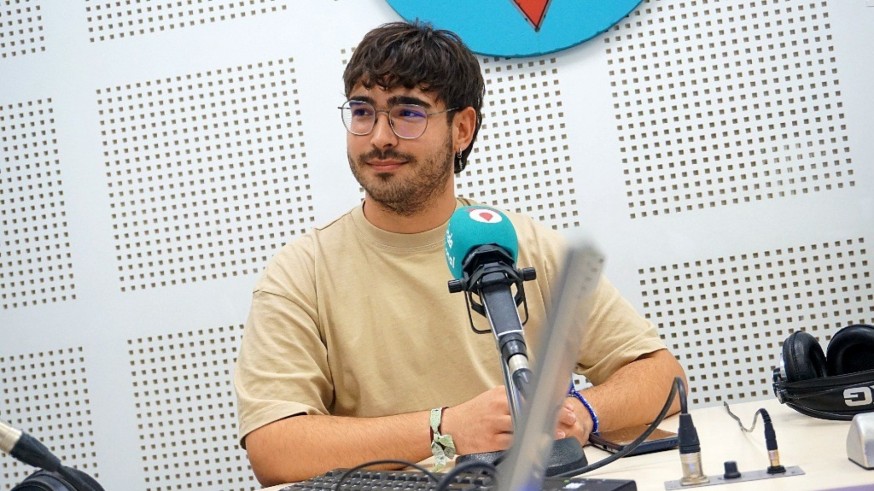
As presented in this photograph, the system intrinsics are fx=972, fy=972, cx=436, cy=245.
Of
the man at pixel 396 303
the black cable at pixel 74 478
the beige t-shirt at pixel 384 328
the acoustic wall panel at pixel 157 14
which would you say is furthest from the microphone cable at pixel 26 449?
the acoustic wall panel at pixel 157 14

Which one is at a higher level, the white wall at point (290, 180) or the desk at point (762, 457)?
the white wall at point (290, 180)

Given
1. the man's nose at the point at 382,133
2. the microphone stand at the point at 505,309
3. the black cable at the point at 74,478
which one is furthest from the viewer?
the man's nose at the point at 382,133

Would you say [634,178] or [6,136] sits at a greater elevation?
[6,136]

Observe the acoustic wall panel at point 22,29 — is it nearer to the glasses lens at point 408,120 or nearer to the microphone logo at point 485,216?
the glasses lens at point 408,120

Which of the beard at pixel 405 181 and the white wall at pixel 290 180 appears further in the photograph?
the white wall at pixel 290 180

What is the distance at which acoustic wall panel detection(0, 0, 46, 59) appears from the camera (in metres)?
3.20

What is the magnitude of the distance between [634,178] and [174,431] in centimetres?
163

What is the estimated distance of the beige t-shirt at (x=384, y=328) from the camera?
213cm

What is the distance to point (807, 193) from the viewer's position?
2846 mm

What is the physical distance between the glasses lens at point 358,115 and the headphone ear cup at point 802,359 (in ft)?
3.36

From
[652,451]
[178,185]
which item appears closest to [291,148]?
[178,185]

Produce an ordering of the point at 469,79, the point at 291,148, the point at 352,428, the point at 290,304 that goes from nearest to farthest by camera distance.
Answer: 1. the point at 352,428
2. the point at 290,304
3. the point at 469,79
4. the point at 291,148

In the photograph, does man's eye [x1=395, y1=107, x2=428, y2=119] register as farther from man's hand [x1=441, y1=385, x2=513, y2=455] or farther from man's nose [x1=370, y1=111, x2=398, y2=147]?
man's hand [x1=441, y1=385, x2=513, y2=455]

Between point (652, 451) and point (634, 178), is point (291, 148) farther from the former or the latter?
point (652, 451)
